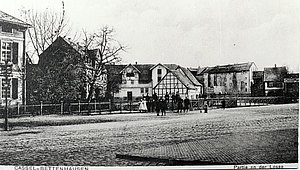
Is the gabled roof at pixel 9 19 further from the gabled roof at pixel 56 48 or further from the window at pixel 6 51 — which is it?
the gabled roof at pixel 56 48

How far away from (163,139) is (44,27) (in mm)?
1143

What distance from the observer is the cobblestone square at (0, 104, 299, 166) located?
3.15 meters

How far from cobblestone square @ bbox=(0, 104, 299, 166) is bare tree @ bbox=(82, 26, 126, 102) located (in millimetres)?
310

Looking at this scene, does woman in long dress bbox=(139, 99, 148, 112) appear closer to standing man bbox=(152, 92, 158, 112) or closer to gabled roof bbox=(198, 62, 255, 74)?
standing man bbox=(152, 92, 158, 112)

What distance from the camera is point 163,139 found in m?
3.35

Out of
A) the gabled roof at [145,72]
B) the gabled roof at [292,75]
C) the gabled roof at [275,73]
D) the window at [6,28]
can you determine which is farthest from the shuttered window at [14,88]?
the gabled roof at [292,75]

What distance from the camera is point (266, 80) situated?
3309 millimetres

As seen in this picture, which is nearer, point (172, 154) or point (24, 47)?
point (172, 154)

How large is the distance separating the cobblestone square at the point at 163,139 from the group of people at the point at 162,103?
0.17 ft

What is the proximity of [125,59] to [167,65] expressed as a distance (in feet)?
0.96

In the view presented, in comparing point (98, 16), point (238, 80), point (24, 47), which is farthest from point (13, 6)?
point (238, 80)

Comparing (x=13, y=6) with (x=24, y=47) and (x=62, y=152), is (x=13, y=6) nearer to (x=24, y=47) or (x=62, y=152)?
(x=24, y=47)

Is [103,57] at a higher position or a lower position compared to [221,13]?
lower

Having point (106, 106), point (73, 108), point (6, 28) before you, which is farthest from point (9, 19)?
point (106, 106)
